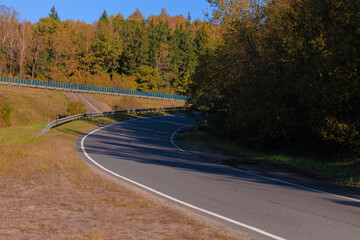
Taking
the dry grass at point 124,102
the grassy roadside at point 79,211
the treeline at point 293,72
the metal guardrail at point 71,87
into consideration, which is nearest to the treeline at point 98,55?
the metal guardrail at point 71,87

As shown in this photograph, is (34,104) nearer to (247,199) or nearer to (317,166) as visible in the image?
(317,166)

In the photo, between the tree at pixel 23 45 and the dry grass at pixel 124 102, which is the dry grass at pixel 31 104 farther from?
the tree at pixel 23 45

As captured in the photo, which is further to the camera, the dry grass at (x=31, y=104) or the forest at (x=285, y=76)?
the dry grass at (x=31, y=104)

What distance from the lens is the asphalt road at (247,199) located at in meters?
6.95

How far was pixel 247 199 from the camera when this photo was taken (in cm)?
934

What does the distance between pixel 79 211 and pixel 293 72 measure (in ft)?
45.6

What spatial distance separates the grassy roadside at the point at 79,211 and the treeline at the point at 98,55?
80448 millimetres

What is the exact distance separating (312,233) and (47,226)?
4.88 meters

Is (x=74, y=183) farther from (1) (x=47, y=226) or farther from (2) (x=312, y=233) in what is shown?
(2) (x=312, y=233)

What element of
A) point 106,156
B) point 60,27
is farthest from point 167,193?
point 60,27

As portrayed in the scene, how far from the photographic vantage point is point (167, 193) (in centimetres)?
985

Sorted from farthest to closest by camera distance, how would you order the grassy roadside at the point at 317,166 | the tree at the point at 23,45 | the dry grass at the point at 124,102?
the tree at the point at 23,45 < the dry grass at the point at 124,102 < the grassy roadside at the point at 317,166

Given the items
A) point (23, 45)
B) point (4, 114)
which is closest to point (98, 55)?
point (23, 45)

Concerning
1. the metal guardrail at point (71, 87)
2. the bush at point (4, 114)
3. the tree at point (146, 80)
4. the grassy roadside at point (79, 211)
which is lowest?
the bush at point (4, 114)
